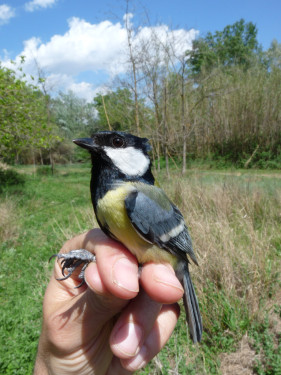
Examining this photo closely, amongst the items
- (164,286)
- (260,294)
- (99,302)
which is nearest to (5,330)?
(99,302)

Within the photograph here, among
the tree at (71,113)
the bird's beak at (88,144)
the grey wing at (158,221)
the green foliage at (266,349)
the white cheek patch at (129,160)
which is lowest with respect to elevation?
the green foliage at (266,349)

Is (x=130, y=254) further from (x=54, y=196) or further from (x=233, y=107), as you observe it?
(x=233, y=107)

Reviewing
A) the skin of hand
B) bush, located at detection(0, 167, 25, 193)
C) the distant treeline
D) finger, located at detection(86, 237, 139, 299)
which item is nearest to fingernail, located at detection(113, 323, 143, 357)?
the skin of hand

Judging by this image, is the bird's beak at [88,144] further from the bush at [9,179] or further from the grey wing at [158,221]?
the bush at [9,179]

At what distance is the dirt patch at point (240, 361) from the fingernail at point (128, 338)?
3.61ft

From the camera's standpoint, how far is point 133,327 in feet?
3.81

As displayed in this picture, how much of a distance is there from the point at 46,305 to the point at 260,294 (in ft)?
6.07

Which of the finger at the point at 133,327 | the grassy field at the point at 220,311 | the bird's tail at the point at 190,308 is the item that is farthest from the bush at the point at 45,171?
the finger at the point at 133,327

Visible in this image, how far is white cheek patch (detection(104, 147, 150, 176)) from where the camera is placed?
129 cm

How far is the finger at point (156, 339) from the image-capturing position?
46.3 inches

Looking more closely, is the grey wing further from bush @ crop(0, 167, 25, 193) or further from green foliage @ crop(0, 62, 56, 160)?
bush @ crop(0, 167, 25, 193)

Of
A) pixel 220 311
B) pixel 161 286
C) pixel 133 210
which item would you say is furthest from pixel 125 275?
pixel 220 311

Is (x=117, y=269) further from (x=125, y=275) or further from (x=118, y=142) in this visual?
(x=118, y=142)

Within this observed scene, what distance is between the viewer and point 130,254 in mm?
1238
